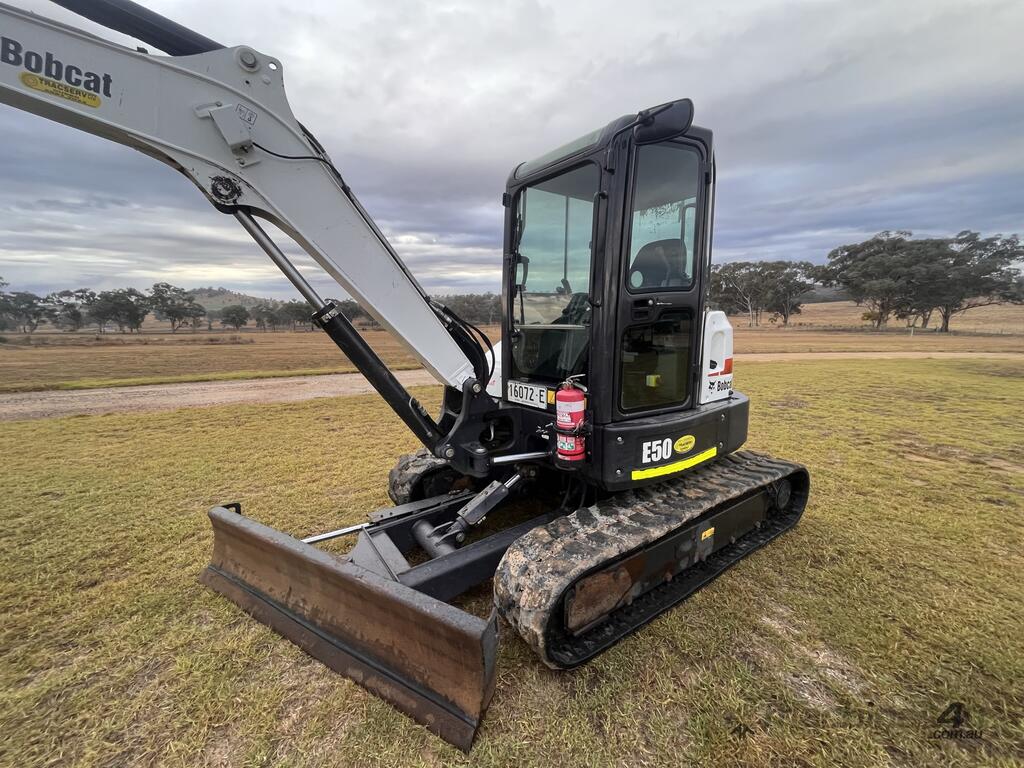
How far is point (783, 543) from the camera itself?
4.04 metres

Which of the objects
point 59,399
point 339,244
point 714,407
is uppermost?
point 339,244

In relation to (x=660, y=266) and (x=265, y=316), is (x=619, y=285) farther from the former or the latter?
(x=265, y=316)

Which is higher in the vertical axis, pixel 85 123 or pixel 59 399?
pixel 85 123

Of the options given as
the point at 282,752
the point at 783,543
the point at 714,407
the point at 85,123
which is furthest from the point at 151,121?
the point at 783,543

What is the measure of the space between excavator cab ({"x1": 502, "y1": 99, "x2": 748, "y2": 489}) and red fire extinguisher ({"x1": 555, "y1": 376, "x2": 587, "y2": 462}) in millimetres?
128

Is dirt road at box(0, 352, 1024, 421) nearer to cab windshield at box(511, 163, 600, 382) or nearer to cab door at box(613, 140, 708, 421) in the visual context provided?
cab windshield at box(511, 163, 600, 382)

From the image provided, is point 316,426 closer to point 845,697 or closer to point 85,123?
point 85,123

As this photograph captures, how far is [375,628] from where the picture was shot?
8.11ft

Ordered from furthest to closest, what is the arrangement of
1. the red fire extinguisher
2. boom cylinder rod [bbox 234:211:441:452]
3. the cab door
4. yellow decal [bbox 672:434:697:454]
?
yellow decal [bbox 672:434:697:454]
the cab door
the red fire extinguisher
boom cylinder rod [bbox 234:211:441:452]

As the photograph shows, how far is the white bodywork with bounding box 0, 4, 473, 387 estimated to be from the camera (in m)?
2.24

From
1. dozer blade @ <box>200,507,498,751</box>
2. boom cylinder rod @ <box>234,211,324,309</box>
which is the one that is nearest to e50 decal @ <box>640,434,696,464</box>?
dozer blade @ <box>200,507,498,751</box>

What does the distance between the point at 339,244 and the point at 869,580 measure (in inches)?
176

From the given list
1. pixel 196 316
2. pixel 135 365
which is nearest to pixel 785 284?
pixel 135 365
